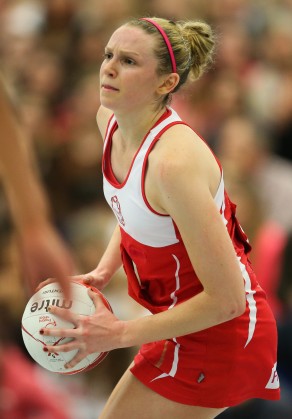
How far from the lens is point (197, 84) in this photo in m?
8.55

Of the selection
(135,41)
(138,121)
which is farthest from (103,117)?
(135,41)

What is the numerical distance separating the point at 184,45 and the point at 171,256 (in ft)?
2.80

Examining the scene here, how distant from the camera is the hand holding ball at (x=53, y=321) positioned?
3.96m

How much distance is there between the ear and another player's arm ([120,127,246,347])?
0.78 feet

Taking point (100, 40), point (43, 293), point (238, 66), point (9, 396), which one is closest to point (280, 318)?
point (9, 396)

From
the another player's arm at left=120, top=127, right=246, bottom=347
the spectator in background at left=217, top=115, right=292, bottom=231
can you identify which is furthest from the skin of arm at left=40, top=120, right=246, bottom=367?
the spectator in background at left=217, top=115, right=292, bottom=231

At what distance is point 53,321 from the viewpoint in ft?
13.0

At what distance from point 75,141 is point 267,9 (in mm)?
2808

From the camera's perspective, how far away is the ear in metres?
3.95

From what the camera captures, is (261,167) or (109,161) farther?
(261,167)

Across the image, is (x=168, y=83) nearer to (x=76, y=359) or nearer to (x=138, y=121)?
(x=138, y=121)

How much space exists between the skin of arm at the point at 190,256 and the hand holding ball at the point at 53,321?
75mm

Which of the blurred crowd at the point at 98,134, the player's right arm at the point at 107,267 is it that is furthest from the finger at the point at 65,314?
the blurred crowd at the point at 98,134

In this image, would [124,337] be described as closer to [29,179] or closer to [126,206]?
[126,206]
